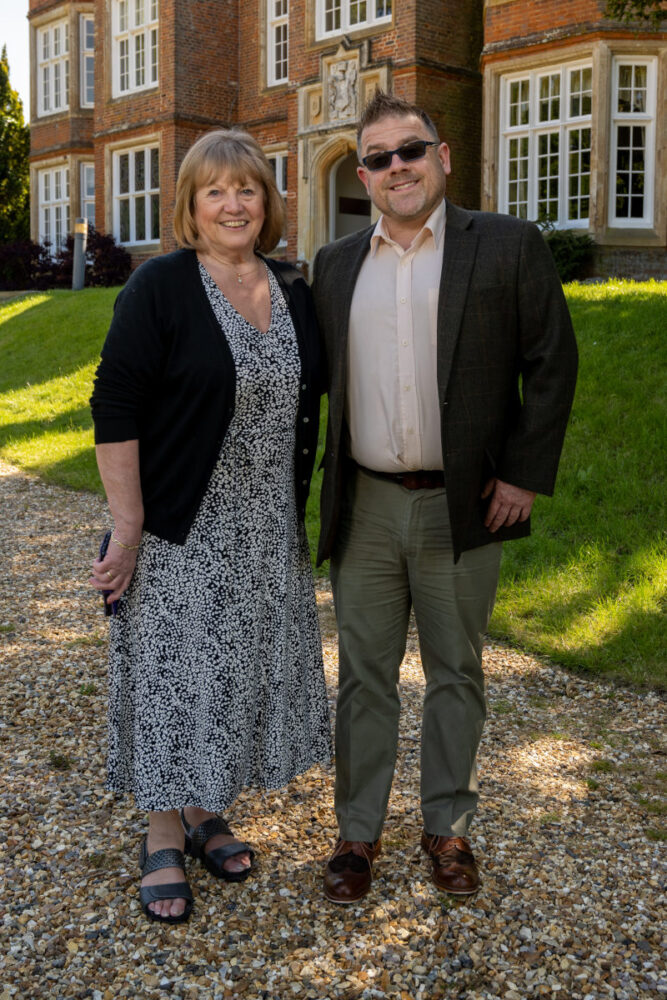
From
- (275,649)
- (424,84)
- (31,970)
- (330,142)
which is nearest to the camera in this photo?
(31,970)

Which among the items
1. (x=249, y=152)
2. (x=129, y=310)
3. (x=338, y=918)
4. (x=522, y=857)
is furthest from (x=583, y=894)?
(x=249, y=152)

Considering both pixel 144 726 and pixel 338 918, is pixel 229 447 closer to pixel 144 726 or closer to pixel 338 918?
pixel 144 726

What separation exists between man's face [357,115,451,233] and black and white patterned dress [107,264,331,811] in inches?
16.2

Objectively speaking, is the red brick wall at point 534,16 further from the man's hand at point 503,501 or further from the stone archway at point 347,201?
the man's hand at point 503,501

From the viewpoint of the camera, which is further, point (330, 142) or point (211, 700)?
point (330, 142)

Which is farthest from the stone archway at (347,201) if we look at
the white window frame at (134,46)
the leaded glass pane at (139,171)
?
the leaded glass pane at (139,171)

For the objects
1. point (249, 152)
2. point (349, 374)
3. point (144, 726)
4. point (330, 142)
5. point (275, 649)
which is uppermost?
point (330, 142)

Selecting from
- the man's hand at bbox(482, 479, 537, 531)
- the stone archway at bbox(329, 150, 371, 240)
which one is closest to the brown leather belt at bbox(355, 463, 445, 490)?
the man's hand at bbox(482, 479, 537, 531)

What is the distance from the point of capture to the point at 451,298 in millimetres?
2691

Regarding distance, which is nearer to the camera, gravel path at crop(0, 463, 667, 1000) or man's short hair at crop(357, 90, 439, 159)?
gravel path at crop(0, 463, 667, 1000)

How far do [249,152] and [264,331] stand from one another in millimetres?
480

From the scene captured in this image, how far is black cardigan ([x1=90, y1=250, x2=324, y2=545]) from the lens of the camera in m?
2.63

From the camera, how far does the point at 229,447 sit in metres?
2.75

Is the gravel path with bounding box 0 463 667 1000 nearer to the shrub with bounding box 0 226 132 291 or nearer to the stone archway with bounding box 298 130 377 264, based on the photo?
the stone archway with bounding box 298 130 377 264
